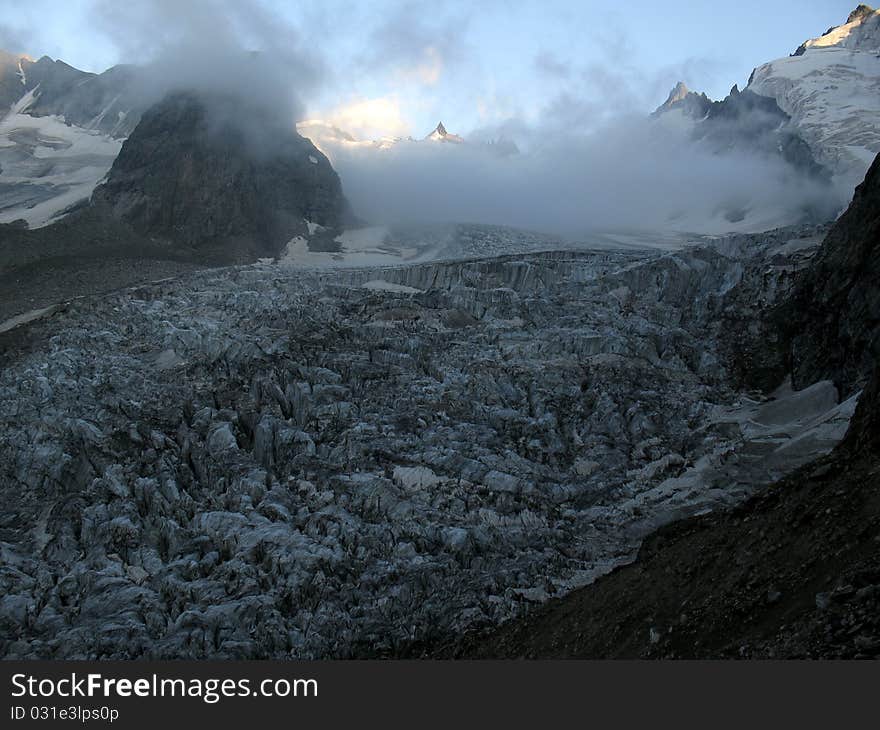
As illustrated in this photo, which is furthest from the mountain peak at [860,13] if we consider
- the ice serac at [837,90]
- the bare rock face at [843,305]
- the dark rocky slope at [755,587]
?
the dark rocky slope at [755,587]

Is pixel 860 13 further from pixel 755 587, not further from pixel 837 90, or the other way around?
pixel 755 587

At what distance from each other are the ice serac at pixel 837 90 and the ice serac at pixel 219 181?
62.5 meters

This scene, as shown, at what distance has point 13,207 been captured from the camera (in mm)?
103375

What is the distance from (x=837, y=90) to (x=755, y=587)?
13377 cm

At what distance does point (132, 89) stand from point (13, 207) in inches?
2031

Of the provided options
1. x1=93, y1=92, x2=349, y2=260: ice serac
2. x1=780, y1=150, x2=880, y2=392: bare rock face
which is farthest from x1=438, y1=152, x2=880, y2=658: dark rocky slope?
x1=93, y1=92, x2=349, y2=260: ice serac

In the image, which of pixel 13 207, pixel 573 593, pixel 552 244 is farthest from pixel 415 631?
pixel 13 207

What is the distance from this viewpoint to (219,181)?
96.7m

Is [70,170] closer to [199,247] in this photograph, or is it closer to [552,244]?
[199,247]

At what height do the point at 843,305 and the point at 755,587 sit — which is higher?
the point at 843,305

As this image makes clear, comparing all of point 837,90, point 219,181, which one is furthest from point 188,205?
point 837,90

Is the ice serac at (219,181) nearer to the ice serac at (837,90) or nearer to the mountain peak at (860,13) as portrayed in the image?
the ice serac at (837,90)

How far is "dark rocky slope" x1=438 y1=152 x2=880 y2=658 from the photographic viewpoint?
16.5 metres

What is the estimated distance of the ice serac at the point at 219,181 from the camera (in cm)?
9306
